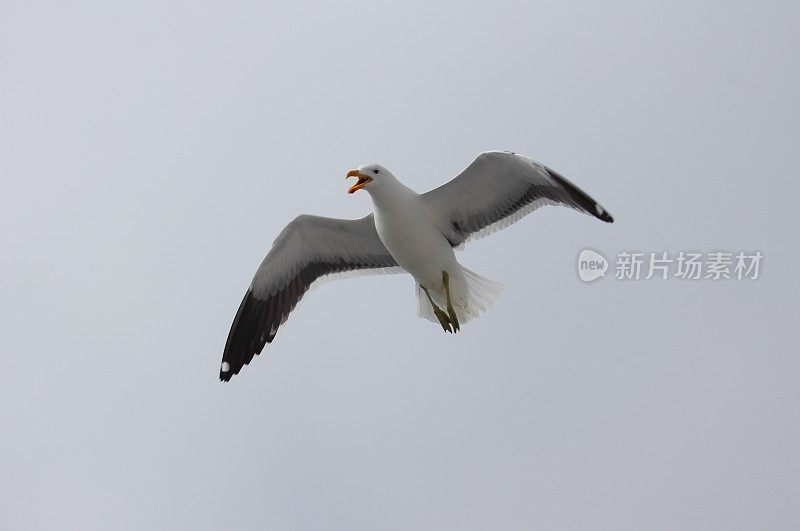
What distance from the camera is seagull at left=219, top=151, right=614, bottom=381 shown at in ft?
33.9

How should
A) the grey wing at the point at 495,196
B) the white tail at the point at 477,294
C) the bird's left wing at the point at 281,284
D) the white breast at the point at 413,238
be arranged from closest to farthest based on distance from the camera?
the grey wing at the point at 495,196
the white breast at the point at 413,238
the white tail at the point at 477,294
the bird's left wing at the point at 281,284

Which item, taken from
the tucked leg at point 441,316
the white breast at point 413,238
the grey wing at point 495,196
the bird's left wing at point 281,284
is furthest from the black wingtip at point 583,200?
the bird's left wing at point 281,284

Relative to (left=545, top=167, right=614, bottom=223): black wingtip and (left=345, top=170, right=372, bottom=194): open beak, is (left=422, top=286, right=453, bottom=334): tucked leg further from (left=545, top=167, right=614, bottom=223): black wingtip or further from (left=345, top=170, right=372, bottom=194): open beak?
(left=545, top=167, right=614, bottom=223): black wingtip

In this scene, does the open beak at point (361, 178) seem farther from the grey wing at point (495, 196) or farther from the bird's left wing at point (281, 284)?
the bird's left wing at point (281, 284)

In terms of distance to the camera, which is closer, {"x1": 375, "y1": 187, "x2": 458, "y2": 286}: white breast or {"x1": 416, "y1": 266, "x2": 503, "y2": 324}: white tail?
{"x1": 375, "y1": 187, "x2": 458, "y2": 286}: white breast

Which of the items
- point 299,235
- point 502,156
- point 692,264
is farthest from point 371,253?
point 692,264

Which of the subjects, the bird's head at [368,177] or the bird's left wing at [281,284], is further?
the bird's left wing at [281,284]

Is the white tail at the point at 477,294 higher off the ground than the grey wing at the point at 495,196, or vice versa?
the grey wing at the point at 495,196

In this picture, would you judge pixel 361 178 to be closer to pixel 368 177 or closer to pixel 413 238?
pixel 368 177

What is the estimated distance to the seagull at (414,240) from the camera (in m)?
10.3

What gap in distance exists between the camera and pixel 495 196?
10688 mm

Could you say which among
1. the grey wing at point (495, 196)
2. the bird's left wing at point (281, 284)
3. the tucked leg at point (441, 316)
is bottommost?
the tucked leg at point (441, 316)

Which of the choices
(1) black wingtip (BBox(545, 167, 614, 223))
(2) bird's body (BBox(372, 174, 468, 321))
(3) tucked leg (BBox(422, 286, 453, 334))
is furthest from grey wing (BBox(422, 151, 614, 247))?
(3) tucked leg (BBox(422, 286, 453, 334))

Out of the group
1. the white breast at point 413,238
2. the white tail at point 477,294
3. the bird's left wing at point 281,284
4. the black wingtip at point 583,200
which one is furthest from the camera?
the bird's left wing at point 281,284
